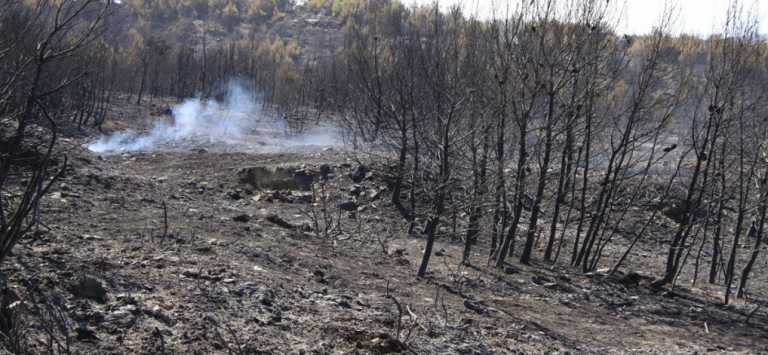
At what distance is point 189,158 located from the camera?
16.6 meters

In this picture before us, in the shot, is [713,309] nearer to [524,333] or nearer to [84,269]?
[524,333]

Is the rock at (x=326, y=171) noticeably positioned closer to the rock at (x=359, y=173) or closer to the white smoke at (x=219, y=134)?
the rock at (x=359, y=173)

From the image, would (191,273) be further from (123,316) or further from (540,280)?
(540,280)

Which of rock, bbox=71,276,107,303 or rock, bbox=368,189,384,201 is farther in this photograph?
rock, bbox=368,189,384,201

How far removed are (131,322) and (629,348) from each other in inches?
174

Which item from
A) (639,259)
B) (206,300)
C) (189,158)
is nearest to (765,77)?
(639,259)

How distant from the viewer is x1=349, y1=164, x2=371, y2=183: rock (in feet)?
47.9

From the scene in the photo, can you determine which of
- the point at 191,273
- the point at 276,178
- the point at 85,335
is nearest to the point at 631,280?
the point at 191,273

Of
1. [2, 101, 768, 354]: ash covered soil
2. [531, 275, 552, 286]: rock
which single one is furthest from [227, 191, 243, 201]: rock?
[531, 275, 552, 286]: rock

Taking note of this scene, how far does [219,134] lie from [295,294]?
22.3m

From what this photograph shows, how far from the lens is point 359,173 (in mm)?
14766

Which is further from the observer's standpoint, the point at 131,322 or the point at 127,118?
the point at 127,118

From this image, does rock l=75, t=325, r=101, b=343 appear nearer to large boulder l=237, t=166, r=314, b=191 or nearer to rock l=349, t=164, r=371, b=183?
large boulder l=237, t=166, r=314, b=191

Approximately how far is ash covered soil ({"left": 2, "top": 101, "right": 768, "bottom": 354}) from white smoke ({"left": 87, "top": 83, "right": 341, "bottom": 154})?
31.9 ft
